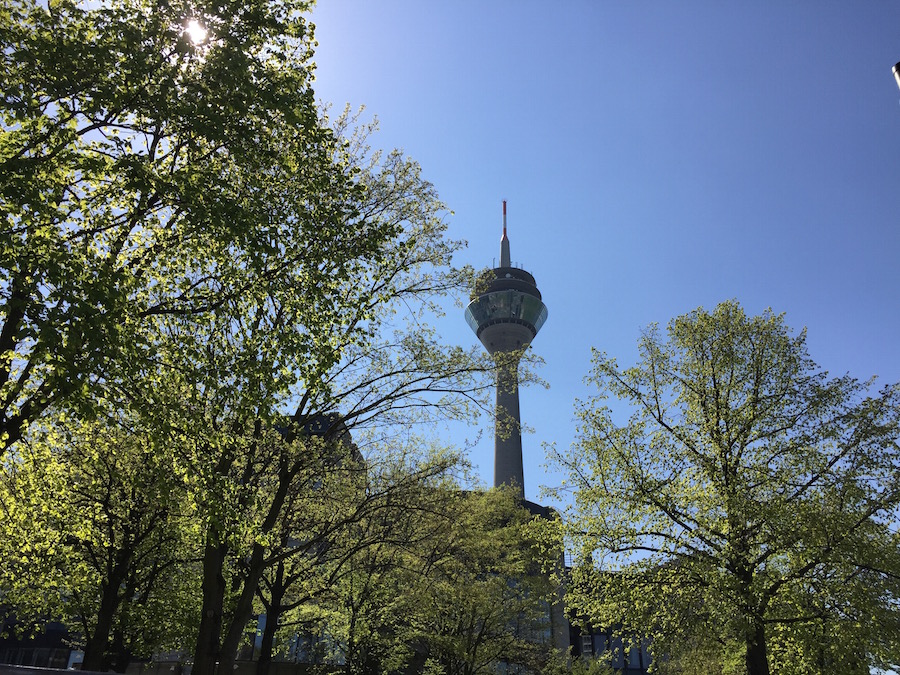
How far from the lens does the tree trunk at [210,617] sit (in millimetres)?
11594

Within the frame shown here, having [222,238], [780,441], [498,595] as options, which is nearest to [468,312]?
[498,595]

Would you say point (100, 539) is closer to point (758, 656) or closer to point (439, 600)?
point (439, 600)

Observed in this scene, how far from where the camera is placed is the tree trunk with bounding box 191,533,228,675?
456 inches

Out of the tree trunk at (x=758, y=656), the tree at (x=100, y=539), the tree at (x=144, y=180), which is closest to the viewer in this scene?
the tree at (x=144, y=180)

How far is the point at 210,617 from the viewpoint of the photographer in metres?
11.8

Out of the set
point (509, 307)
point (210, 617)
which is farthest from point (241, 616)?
point (509, 307)

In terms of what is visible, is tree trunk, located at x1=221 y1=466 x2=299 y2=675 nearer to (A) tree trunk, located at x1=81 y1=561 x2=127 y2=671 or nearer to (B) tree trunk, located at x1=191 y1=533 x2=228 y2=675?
(B) tree trunk, located at x1=191 y1=533 x2=228 y2=675

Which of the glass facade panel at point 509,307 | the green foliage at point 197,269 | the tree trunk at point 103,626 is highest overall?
the glass facade panel at point 509,307

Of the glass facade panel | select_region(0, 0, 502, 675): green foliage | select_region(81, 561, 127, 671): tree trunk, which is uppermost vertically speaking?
the glass facade panel

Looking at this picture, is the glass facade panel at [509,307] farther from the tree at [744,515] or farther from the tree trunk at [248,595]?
the tree trunk at [248,595]

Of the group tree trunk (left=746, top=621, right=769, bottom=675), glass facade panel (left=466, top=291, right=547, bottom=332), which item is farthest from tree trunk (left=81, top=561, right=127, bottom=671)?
glass facade panel (left=466, top=291, right=547, bottom=332)

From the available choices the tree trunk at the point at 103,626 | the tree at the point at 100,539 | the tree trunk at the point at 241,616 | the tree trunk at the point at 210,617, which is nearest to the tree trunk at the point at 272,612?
the tree at the point at 100,539

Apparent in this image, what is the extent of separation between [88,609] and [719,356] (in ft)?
70.2

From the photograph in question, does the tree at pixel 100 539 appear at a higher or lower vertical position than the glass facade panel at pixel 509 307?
lower
